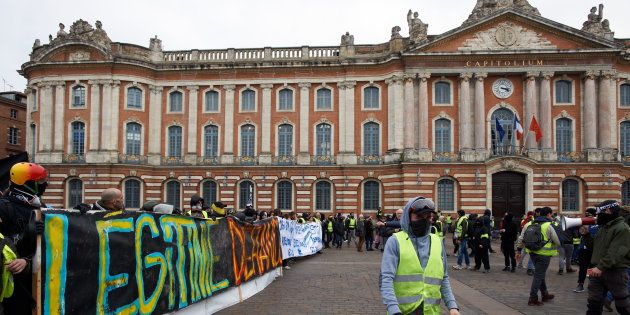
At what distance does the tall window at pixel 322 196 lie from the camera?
41.1 m

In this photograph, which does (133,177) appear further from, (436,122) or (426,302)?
(426,302)

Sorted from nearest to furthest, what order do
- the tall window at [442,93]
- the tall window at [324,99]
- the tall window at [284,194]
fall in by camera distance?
1. the tall window at [442,93]
2. the tall window at [284,194]
3. the tall window at [324,99]

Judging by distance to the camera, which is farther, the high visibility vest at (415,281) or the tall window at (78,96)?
the tall window at (78,96)

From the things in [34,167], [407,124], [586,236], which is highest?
[407,124]

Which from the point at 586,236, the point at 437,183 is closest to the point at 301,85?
the point at 437,183

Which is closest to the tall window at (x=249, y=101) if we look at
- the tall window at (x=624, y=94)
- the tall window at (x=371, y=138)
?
the tall window at (x=371, y=138)

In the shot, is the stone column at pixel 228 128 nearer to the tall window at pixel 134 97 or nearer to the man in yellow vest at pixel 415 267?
the tall window at pixel 134 97

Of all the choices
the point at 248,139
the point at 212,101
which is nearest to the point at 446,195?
the point at 248,139

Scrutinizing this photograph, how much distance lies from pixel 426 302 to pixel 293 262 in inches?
608

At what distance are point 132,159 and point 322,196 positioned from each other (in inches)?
553

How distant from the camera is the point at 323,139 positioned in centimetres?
4147

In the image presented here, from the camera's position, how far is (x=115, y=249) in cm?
684

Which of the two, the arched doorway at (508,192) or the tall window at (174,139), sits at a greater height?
the tall window at (174,139)

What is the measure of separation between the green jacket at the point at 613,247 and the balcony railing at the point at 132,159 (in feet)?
121
